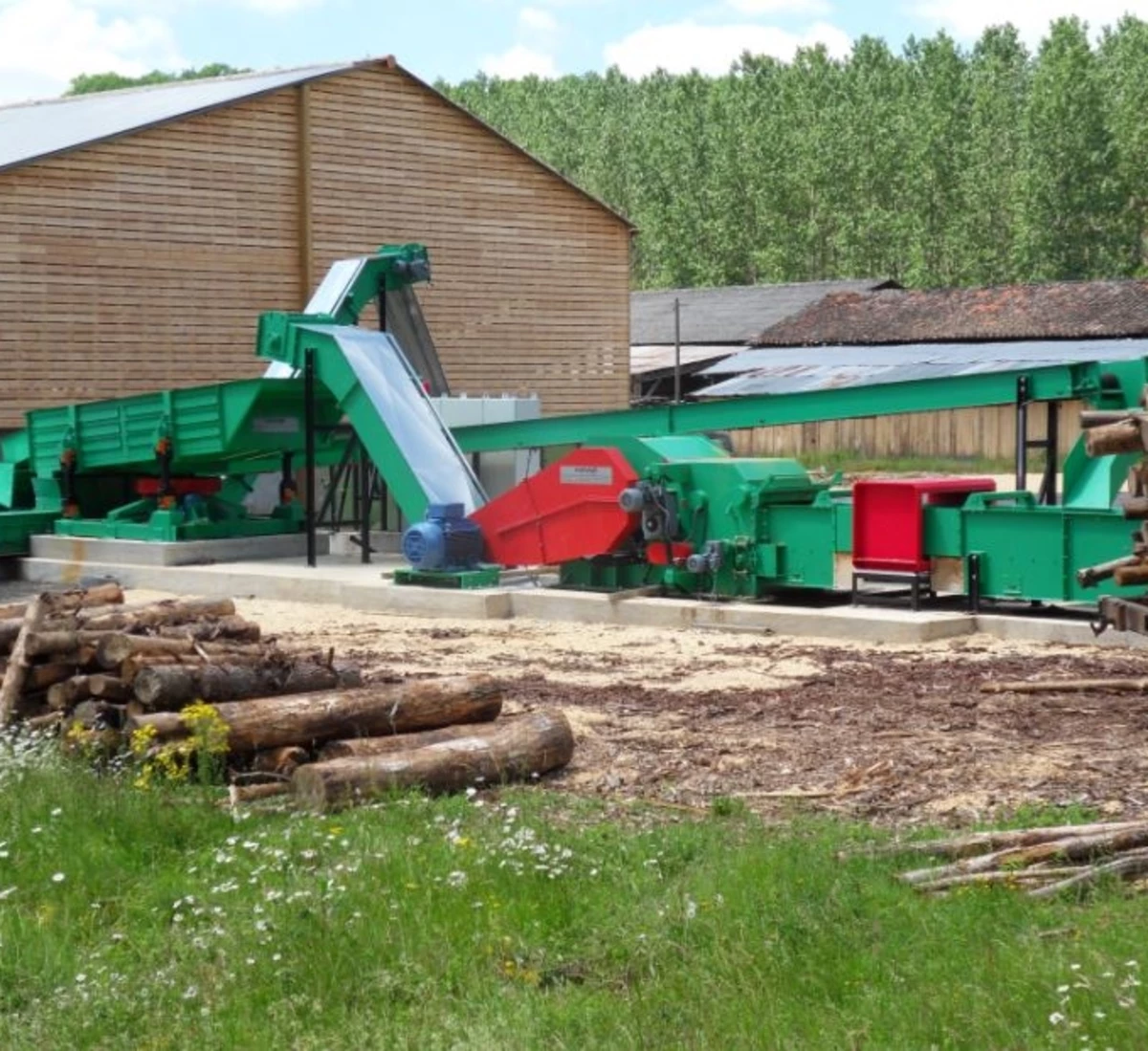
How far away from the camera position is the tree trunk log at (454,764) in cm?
898

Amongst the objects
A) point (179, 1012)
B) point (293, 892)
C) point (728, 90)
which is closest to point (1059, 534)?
point (293, 892)

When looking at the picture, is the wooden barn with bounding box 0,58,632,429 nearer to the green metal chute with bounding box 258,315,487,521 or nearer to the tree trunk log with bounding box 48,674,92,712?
the green metal chute with bounding box 258,315,487,521

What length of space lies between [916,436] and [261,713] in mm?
37993

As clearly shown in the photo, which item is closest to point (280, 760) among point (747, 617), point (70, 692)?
point (70, 692)

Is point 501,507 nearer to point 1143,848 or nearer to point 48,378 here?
point 48,378

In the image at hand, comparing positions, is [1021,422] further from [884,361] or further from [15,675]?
[884,361]

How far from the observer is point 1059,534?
1534 centimetres

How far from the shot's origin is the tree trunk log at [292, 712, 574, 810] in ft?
29.5

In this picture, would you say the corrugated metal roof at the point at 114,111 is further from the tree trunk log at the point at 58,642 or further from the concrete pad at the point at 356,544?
the tree trunk log at the point at 58,642

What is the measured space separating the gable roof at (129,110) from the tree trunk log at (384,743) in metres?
17.8

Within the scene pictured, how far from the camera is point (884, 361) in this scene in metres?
45.0

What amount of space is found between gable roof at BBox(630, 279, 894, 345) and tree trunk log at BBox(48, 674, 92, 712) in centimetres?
4510

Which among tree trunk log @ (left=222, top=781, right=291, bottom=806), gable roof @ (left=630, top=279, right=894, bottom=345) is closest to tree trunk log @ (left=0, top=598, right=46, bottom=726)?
tree trunk log @ (left=222, top=781, right=291, bottom=806)

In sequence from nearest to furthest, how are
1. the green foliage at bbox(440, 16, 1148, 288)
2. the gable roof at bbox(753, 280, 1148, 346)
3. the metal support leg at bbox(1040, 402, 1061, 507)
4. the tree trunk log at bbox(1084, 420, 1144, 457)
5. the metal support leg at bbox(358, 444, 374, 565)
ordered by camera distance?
the tree trunk log at bbox(1084, 420, 1144, 457), the metal support leg at bbox(1040, 402, 1061, 507), the metal support leg at bbox(358, 444, 374, 565), the gable roof at bbox(753, 280, 1148, 346), the green foliage at bbox(440, 16, 1148, 288)
